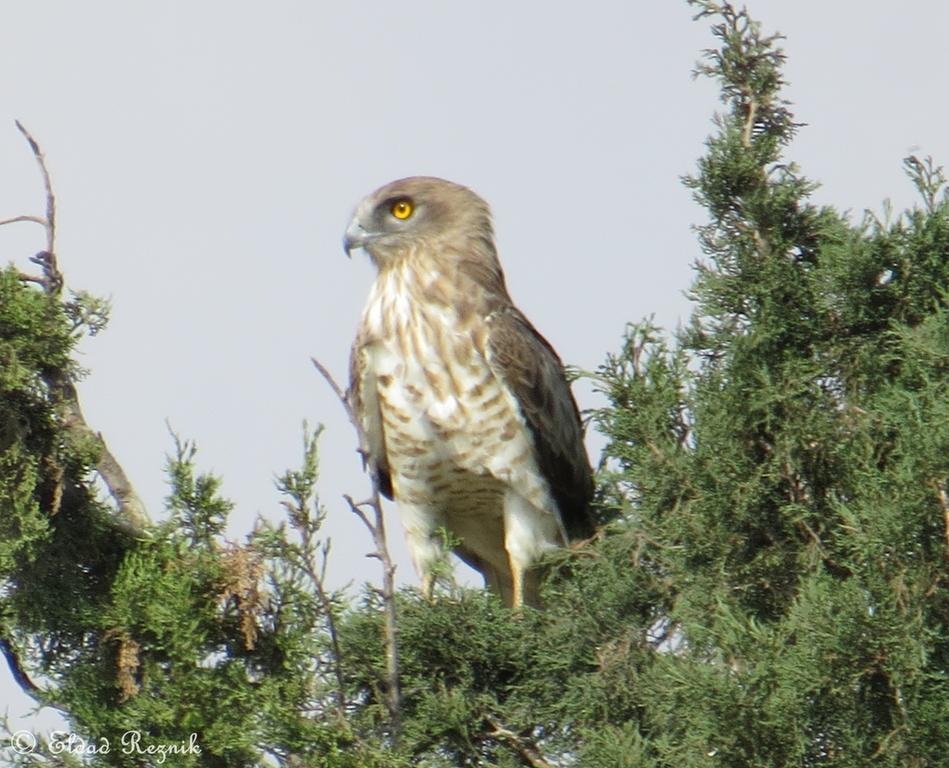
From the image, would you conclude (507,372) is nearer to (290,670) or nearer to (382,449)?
(382,449)

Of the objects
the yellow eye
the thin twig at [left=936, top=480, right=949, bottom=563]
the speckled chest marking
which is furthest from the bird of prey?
the thin twig at [left=936, top=480, right=949, bottom=563]

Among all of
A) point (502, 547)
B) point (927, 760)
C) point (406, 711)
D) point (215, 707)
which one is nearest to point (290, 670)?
point (215, 707)

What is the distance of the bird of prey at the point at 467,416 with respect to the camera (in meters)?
6.98

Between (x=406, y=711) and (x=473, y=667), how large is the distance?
0.30m

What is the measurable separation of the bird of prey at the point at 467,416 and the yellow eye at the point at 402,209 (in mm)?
240

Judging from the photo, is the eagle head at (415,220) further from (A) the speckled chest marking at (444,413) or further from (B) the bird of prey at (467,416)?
(A) the speckled chest marking at (444,413)

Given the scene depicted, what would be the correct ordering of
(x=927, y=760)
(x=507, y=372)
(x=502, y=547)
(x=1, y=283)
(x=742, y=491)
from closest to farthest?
(x=927, y=760) < (x=742, y=491) < (x=1, y=283) < (x=507, y=372) < (x=502, y=547)

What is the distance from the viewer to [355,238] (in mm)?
7609

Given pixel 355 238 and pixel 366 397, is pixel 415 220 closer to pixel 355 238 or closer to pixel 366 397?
pixel 355 238

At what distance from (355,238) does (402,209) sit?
0.29 m

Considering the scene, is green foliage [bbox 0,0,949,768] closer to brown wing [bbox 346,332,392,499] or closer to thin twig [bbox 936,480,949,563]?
thin twig [bbox 936,480,949,563]

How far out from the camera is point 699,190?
5.34 meters

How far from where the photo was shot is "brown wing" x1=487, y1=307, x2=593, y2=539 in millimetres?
7012

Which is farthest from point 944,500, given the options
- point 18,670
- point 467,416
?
point 467,416
